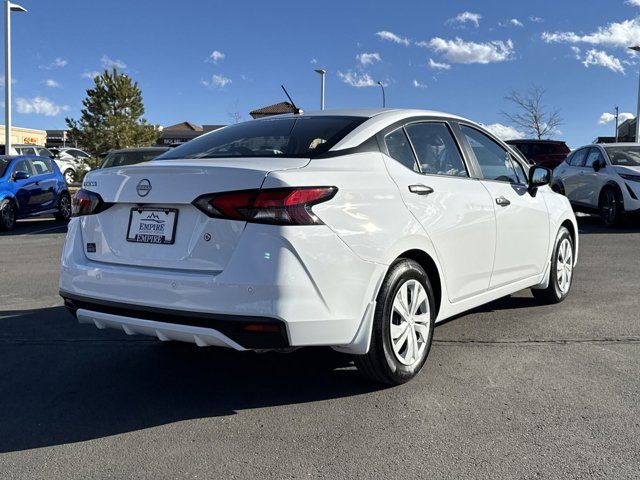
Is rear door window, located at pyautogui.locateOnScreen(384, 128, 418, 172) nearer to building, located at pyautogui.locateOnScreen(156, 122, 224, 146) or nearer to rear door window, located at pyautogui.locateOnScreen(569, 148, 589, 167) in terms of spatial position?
rear door window, located at pyautogui.locateOnScreen(569, 148, 589, 167)

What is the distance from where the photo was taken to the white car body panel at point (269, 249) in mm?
3227

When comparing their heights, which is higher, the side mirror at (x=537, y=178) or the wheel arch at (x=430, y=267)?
the side mirror at (x=537, y=178)

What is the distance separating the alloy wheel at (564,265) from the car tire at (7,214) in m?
11.3

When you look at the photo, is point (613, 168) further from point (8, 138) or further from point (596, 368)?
point (8, 138)

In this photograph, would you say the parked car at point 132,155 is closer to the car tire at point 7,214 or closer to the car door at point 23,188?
the car door at point 23,188

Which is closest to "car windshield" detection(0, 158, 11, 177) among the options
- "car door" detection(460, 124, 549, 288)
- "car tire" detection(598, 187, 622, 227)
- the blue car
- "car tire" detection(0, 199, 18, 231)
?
the blue car

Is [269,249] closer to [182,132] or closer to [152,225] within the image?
[152,225]

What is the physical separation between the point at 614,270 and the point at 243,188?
20.5 feet

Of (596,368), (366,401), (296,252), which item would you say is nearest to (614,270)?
(596,368)

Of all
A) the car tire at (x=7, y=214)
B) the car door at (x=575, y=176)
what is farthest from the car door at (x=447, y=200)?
the car tire at (x=7, y=214)

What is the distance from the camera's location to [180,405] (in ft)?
12.2

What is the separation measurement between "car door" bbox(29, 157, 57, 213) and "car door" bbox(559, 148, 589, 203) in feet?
38.4

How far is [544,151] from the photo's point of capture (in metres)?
22.0

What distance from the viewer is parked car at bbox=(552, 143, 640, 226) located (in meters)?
12.2
